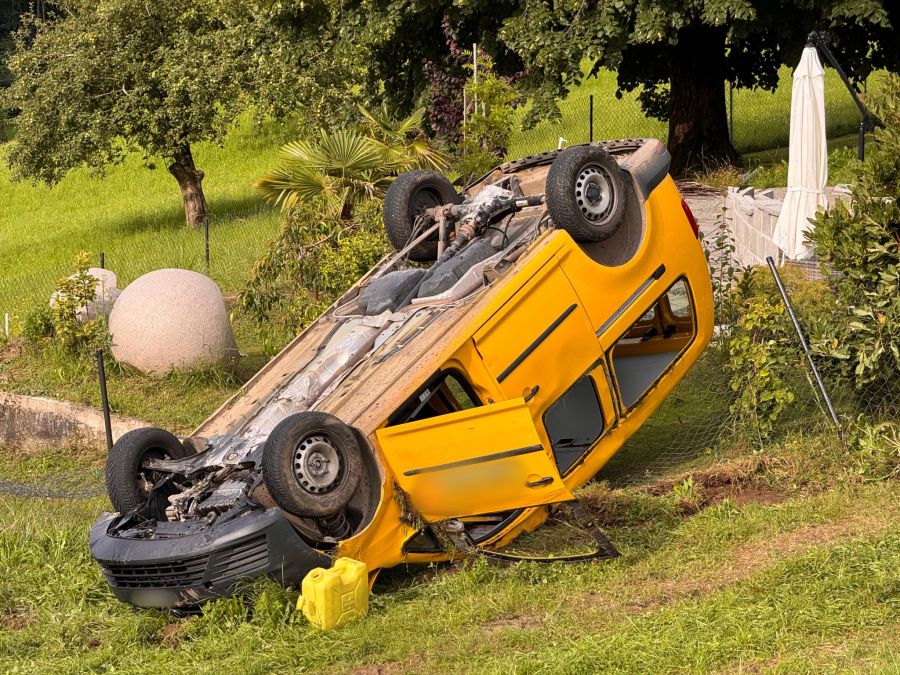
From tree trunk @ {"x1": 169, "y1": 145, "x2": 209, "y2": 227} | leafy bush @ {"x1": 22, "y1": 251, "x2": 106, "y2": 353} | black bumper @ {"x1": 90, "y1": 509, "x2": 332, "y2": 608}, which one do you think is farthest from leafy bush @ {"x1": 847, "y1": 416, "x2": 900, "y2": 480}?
tree trunk @ {"x1": 169, "y1": 145, "x2": 209, "y2": 227}

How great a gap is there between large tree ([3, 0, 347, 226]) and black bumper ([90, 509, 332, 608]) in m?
17.0

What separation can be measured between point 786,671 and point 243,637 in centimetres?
279

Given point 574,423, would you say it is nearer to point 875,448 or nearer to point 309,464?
point 875,448

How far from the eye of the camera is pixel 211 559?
6336 mm

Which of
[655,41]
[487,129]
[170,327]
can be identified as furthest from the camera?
[655,41]

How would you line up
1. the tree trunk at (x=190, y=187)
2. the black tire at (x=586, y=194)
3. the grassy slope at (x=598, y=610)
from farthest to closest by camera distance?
1. the tree trunk at (x=190, y=187)
2. the black tire at (x=586, y=194)
3. the grassy slope at (x=598, y=610)

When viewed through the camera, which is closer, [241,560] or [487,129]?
[241,560]

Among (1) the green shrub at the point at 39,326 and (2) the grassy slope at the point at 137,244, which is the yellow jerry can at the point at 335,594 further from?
(1) the green shrub at the point at 39,326

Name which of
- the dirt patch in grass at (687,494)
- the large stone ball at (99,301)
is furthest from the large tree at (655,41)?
the dirt patch in grass at (687,494)

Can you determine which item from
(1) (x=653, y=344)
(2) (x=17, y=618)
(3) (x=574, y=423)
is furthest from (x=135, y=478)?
(1) (x=653, y=344)

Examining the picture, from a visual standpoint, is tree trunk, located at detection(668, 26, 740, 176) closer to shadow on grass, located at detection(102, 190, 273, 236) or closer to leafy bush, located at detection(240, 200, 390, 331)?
leafy bush, located at detection(240, 200, 390, 331)

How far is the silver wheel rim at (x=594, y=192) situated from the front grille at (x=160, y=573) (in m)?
3.50

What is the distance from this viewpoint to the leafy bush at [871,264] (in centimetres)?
822

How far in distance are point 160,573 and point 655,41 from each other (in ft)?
42.6
